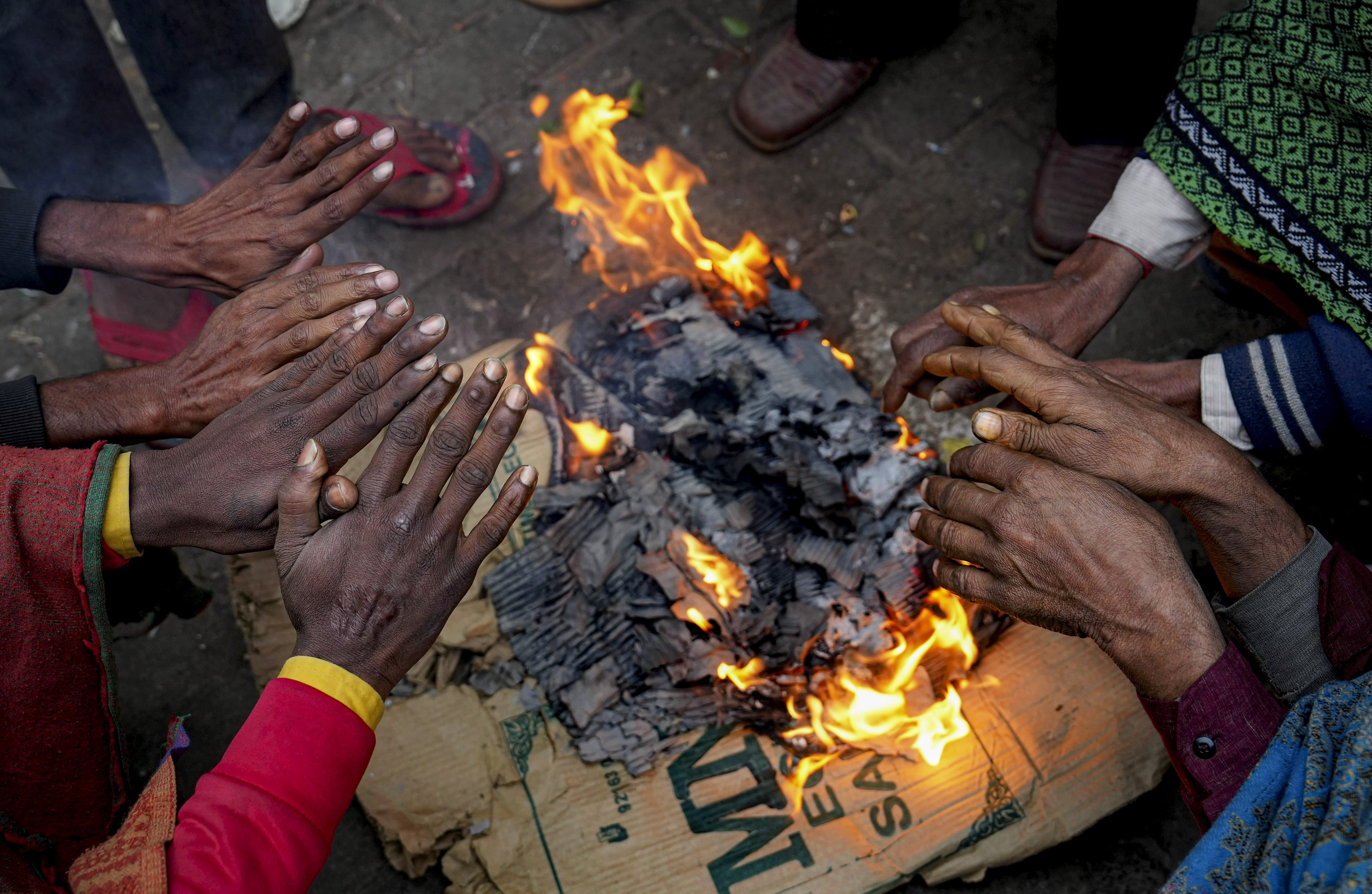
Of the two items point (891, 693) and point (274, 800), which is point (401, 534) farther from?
point (891, 693)

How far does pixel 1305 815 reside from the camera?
1.47 m

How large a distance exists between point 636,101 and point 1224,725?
3347mm

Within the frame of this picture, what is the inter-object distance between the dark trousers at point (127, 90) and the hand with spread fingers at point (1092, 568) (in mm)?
2942

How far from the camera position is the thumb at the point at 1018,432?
6.08ft

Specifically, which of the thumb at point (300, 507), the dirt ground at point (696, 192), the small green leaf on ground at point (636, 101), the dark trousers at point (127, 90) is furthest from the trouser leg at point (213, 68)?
the thumb at point (300, 507)

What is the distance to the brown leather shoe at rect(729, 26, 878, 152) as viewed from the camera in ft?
12.3

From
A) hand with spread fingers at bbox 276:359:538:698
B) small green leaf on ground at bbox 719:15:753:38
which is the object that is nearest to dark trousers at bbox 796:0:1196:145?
small green leaf on ground at bbox 719:15:753:38

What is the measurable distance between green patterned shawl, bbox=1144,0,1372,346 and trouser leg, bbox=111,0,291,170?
3.07 m

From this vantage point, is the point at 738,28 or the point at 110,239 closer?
the point at 110,239

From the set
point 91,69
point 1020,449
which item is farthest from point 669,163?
point 1020,449

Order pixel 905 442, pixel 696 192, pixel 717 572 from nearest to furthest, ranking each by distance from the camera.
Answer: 1. pixel 717 572
2. pixel 905 442
3. pixel 696 192

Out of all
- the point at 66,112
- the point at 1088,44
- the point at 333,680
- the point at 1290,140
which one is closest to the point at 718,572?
the point at 333,680

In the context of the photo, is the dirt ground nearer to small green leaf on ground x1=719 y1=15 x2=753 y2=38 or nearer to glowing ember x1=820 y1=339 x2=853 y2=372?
small green leaf on ground x1=719 y1=15 x2=753 y2=38

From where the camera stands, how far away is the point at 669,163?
3775mm
